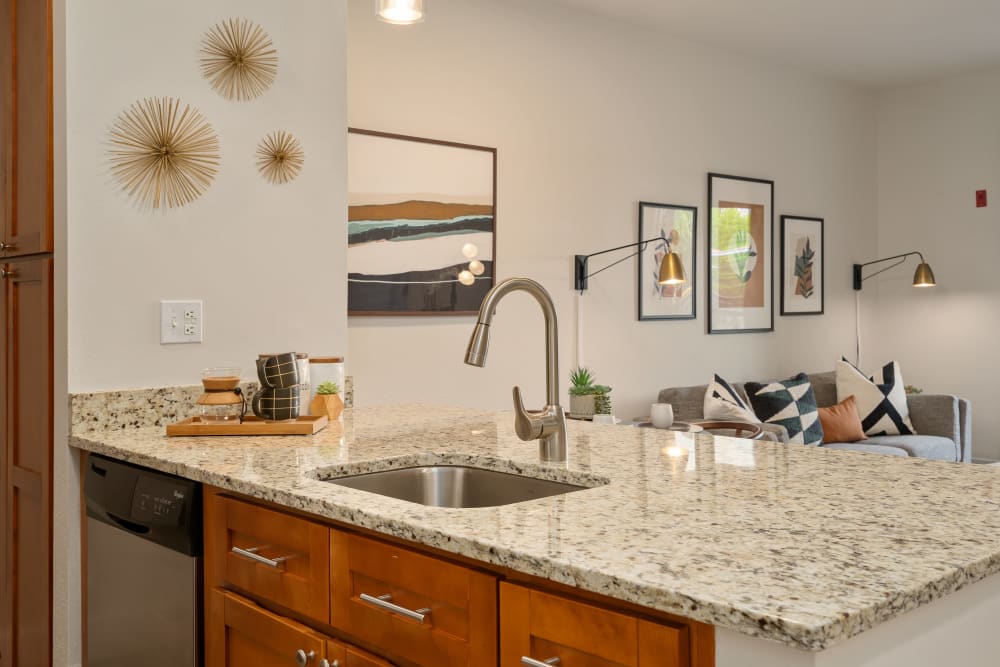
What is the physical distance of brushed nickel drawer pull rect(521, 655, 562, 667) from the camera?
1.06m

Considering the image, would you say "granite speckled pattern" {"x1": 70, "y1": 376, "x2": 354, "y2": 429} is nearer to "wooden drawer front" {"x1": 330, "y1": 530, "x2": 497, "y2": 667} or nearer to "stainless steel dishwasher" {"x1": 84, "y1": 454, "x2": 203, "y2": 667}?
"stainless steel dishwasher" {"x1": 84, "y1": 454, "x2": 203, "y2": 667}

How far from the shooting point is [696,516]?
1.24 meters

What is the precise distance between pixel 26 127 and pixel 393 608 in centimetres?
178

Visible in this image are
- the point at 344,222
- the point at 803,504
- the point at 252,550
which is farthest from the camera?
the point at 344,222

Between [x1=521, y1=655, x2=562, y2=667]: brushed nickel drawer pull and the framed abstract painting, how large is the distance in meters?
2.48

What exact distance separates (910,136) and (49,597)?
576cm

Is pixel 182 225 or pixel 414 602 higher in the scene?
pixel 182 225

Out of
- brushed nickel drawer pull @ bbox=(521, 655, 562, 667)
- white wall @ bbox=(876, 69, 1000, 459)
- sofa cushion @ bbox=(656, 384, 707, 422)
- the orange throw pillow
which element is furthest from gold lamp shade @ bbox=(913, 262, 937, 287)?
brushed nickel drawer pull @ bbox=(521, 655, 562, 667)

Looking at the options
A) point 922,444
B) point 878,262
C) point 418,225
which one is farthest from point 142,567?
point 878,262

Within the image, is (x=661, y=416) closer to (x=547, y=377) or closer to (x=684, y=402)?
(x=684, y=402)

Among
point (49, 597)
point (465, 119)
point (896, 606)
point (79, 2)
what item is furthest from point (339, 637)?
point (465, 119)

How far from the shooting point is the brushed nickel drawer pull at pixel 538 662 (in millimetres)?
1064

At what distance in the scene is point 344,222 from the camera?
2676 mm

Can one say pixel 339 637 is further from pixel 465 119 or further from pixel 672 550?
pixel 465 119
